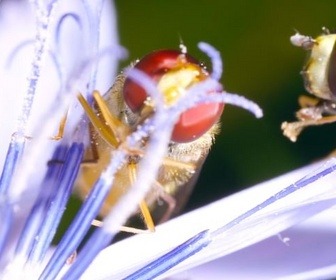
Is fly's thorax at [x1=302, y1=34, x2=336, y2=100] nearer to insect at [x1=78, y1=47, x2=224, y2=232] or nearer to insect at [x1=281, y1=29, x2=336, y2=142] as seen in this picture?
insect at [x1=281, y1=29, x2=336, y2=142]

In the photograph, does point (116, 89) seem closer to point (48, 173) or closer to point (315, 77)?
point (48, 173)

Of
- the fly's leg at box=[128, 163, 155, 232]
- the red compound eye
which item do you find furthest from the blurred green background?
the red compound eye

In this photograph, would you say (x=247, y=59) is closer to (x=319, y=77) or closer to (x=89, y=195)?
(x=319, y=77)

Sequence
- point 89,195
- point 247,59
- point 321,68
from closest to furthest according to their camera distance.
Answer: point 89,195
point 321,68
point 247,59

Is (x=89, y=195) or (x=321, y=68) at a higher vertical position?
(x=321, y=68)

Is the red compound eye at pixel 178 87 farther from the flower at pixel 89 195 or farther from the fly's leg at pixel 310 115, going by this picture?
the fly's leg at pixel 310 115

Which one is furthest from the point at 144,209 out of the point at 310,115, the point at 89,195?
the point at 310,115

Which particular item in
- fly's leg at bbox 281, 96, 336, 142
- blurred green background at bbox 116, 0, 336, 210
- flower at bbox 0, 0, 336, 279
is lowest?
flower at bbox 0, 0, 336, 279
